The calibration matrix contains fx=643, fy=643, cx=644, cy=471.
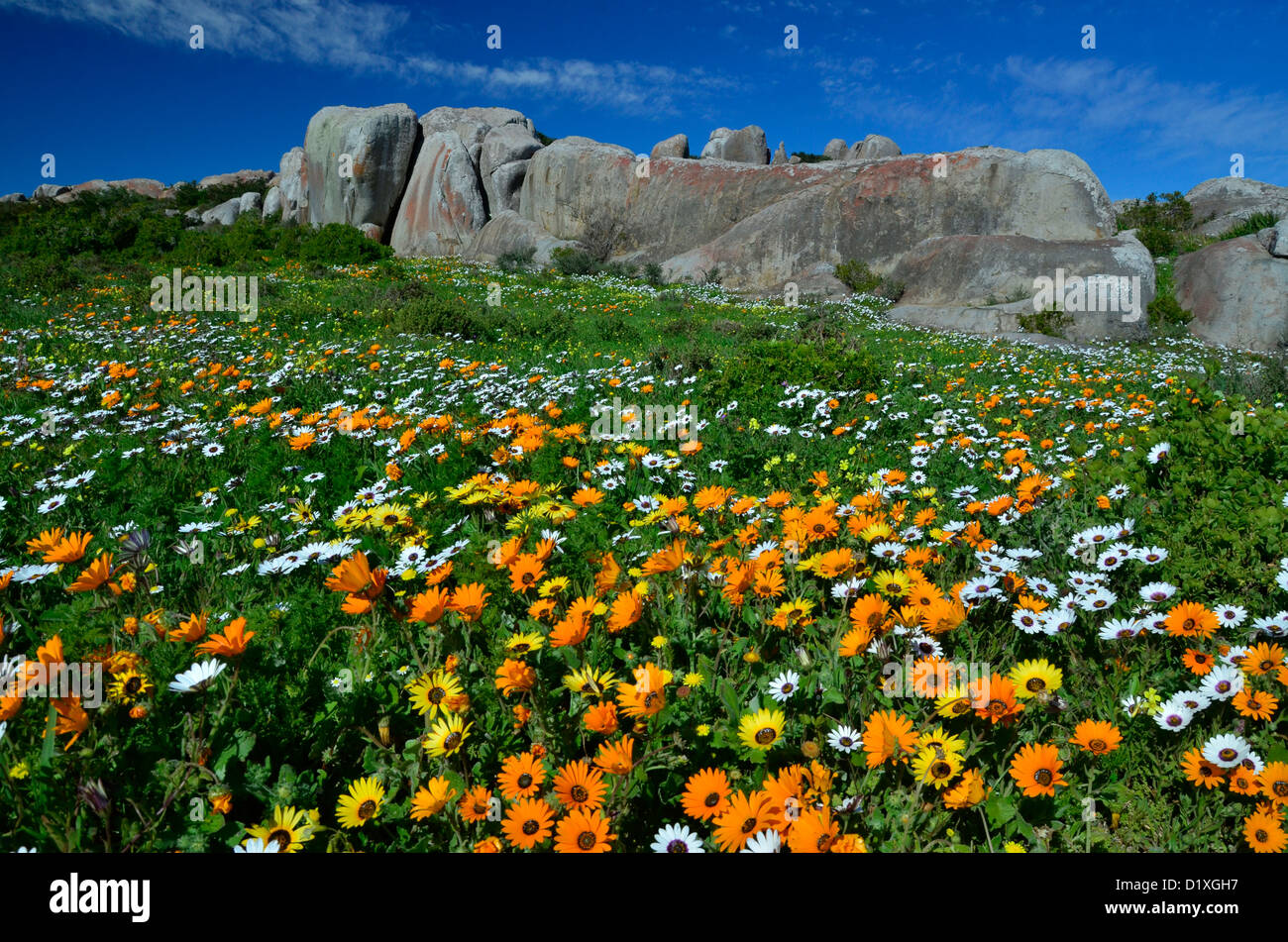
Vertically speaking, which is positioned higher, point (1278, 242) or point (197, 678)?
point (1278, 242)

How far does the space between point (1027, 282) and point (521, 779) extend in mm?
21375

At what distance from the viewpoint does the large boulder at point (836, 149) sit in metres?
62.8

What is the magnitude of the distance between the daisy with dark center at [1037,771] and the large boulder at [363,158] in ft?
135

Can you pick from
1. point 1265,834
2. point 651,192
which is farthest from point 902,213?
point 1265,834

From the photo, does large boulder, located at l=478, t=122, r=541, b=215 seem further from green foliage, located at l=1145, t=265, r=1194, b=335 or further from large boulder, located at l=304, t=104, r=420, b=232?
green foliage, located at l=1145, t=265, r=1194, b=335

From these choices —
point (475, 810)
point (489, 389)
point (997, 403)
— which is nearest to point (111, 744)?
point (475, 810)

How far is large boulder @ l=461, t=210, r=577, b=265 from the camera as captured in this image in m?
28.0

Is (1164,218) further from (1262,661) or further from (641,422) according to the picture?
(1262,661)

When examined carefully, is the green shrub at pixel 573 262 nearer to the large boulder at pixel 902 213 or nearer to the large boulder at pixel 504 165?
the large boulder at pixel 902 213

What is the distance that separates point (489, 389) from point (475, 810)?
4.53m

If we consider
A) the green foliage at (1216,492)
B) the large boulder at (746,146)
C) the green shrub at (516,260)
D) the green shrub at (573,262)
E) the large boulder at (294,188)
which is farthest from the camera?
the large boulder at (746,146)

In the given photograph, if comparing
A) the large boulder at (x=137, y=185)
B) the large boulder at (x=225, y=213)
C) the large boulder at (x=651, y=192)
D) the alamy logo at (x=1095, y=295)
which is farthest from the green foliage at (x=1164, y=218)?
the large boulder at (x=137, y=185)

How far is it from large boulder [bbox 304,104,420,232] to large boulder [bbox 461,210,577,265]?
7480 millimetres
